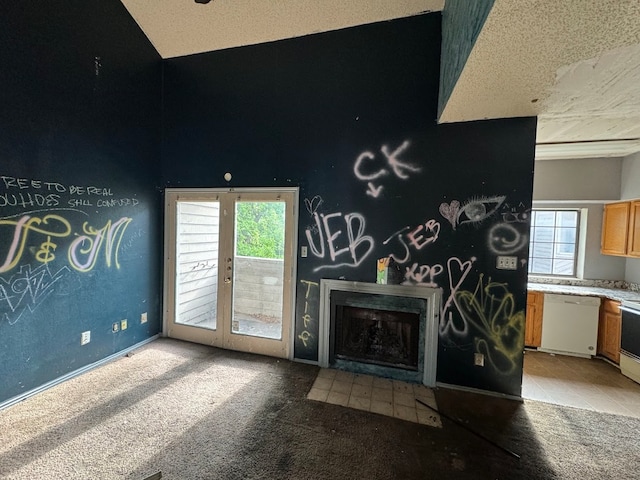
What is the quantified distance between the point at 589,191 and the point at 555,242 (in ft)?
2.66

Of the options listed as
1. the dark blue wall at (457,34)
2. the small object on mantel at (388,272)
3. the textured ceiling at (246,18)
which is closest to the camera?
the dark blue wall at (457,34)

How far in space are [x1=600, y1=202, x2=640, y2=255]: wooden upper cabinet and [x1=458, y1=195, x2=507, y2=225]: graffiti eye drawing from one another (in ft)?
7.89

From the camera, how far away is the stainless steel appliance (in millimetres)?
2967

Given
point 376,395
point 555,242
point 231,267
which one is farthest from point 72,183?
point 555,242

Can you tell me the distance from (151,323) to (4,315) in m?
1.46

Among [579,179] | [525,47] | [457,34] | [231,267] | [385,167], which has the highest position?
[457,34]

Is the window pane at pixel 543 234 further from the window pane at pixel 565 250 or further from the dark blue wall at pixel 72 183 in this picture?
the dark blue wall at pixel 72 183

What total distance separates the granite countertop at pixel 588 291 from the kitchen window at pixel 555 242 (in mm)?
335

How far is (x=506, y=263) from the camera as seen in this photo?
2520 millimetres

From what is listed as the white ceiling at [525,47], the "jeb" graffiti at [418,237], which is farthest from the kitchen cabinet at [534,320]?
the "jeb" graffiti at [418,237]

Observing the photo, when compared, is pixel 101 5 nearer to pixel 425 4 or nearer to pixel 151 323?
pixel 425 4

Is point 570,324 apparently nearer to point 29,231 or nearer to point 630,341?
point 630,341

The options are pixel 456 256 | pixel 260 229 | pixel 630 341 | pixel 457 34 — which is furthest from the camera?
pixel 260 229

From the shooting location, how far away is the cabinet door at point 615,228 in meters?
3.55
